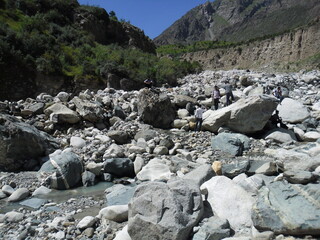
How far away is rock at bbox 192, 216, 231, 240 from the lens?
11.1 ft

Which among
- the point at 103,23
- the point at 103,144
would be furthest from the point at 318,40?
the point at 103,144

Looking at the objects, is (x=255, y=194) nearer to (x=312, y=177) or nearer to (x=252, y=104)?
(x=312, y=177)

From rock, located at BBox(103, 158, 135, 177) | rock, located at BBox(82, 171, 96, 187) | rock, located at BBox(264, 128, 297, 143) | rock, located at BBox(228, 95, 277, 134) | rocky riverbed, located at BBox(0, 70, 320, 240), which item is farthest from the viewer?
rock, located at BBox(228, 95, 277, 134)

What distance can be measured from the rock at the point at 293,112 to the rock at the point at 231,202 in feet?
25.9

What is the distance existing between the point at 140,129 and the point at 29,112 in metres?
4.28

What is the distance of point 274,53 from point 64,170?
41.5 m

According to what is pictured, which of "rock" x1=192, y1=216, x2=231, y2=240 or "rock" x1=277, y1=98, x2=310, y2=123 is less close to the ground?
"rock" x1=277, y1=98, x2=310, y2=123

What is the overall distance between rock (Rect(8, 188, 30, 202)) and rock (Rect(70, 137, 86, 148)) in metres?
2.81

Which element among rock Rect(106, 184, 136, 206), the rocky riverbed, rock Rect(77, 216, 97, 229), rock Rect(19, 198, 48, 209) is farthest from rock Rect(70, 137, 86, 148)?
rock Rect(77, 216, 97, 229)

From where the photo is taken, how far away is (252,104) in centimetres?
934

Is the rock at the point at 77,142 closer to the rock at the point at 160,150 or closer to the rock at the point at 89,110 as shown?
the rock at the point at 89,110

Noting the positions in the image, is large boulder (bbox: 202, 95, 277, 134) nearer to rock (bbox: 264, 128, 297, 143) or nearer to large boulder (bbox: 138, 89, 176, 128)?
rock (bbox: 264, 128, 297, 143)

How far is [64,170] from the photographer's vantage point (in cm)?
655

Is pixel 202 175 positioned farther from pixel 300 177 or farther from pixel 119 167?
pixel 119 167
